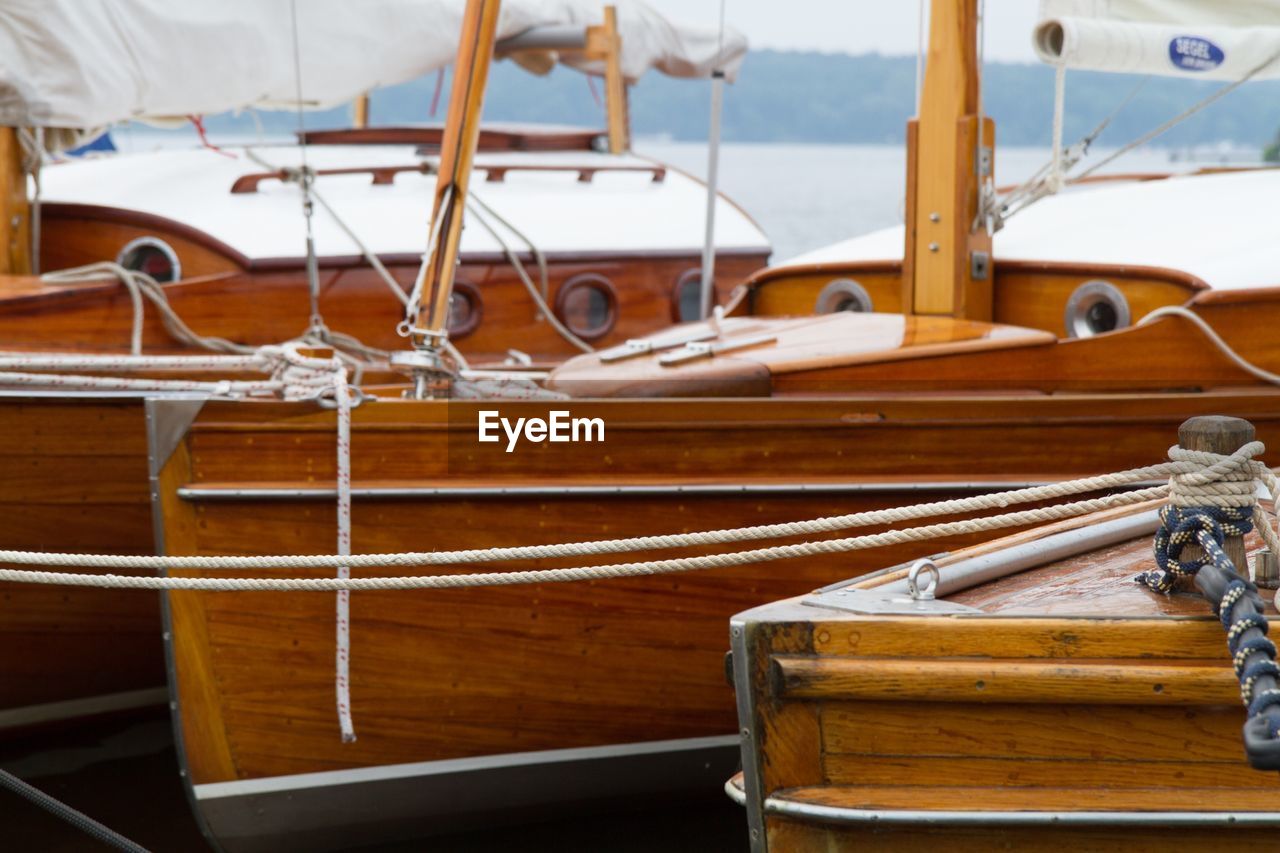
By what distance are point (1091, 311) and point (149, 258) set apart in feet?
13.0

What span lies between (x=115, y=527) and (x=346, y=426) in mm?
1614

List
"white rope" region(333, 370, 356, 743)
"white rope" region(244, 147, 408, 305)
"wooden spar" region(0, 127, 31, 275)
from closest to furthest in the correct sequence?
"white rope" region(333, 370, 356, 743)
"wooden spar" region(0, 127, 31, 275)
"white rope" region(244, 147, 408, 305)

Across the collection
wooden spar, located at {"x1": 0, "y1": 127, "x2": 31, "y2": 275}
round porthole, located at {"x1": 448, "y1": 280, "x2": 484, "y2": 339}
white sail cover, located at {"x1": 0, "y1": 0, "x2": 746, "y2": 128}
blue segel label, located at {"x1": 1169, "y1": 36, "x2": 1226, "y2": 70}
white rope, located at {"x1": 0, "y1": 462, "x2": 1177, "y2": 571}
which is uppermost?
white sail cover, located at {"x1": 0, "y1": 0, "x2": 746, "y2": 128}

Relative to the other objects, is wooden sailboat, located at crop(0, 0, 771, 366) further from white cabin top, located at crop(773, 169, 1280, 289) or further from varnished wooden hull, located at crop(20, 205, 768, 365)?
white cabin top, located at crop(773, 169, 1280, 289)

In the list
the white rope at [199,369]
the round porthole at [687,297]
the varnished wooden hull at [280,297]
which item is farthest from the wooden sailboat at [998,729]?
the round porthole at [687,297]

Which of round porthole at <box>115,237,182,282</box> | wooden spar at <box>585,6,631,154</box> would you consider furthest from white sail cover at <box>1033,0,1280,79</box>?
wooden spar at <box>585,6,631,154</box>

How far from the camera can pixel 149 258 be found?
6852mm

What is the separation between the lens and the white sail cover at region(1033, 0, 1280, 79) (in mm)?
5500

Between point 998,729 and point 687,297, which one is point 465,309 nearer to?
point 687,297

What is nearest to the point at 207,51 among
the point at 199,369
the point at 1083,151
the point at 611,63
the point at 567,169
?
the point at 567,169

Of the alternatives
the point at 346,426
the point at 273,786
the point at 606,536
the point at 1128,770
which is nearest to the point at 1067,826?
the point at 1128,770

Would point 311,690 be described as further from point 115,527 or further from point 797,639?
point 797,639

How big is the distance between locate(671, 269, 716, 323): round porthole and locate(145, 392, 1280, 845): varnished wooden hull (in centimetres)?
347

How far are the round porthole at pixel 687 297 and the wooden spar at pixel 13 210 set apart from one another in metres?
3.03
